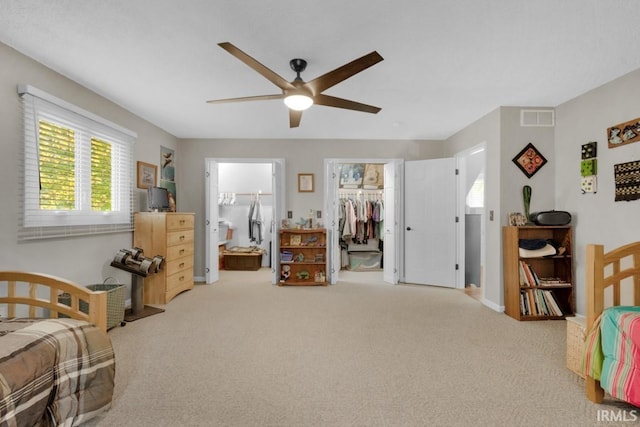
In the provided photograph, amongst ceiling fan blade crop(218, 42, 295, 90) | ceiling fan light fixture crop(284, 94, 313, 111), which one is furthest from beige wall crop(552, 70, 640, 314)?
ceiling fan blade crop(218, 42, 295, 90)

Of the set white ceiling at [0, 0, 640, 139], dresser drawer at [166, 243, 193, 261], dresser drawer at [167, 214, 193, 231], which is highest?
white ceiling at [0, 0, 640, 139]

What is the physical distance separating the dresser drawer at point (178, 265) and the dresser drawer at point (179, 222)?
43 centimetres

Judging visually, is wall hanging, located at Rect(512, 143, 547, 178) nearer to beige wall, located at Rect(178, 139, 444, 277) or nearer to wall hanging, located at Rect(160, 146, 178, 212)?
beige wall, located at Rect(178, 139, 444, 277)

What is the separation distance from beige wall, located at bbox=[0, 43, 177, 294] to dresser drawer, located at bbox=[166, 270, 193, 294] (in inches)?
21.2

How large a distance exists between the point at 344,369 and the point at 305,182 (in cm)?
342

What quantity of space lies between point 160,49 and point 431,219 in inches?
162

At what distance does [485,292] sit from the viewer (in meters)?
3.82

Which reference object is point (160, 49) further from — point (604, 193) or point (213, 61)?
point (604, 193)

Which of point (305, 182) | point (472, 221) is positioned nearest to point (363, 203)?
point (305, 182)

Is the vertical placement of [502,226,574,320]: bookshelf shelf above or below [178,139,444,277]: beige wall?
below

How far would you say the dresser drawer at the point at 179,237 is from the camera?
3.90m

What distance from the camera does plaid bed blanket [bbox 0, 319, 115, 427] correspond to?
4.00 ft

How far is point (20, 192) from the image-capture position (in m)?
2.42

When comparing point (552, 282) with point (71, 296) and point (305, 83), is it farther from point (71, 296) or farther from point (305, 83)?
point (71, 296)
